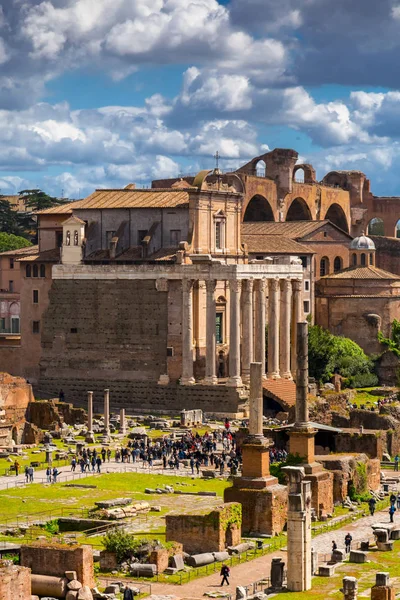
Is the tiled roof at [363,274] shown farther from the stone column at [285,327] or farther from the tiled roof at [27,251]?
the tiled roof at [27,251]

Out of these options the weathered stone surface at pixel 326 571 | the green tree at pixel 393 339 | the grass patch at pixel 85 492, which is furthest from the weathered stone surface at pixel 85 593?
the green tree at pixel 393 339

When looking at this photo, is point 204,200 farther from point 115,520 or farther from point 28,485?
point 115,520

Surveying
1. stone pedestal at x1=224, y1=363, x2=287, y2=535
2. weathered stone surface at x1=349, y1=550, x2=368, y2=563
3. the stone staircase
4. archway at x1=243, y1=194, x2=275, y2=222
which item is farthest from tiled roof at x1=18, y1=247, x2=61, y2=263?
weathered stone surface at x1=349, y1=550, x2=368, y2=563

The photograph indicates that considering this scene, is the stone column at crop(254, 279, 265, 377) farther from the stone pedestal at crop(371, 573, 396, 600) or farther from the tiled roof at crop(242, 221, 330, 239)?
the stone pedestal at crop(371, 573, 396, 600)

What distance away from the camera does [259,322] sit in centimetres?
7744

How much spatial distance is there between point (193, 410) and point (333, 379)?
10.8 metres

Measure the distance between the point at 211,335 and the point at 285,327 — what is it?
274 inches

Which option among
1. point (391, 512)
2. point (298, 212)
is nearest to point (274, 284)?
point (298, 212)

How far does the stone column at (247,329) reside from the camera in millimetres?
75812

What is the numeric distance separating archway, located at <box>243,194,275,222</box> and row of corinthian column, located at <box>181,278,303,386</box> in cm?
1673

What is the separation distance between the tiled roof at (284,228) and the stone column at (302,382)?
38974mm

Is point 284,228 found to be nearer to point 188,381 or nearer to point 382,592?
point 188,381

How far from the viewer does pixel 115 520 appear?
4594 centimetres

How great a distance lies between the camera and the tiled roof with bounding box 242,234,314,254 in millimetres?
85562
